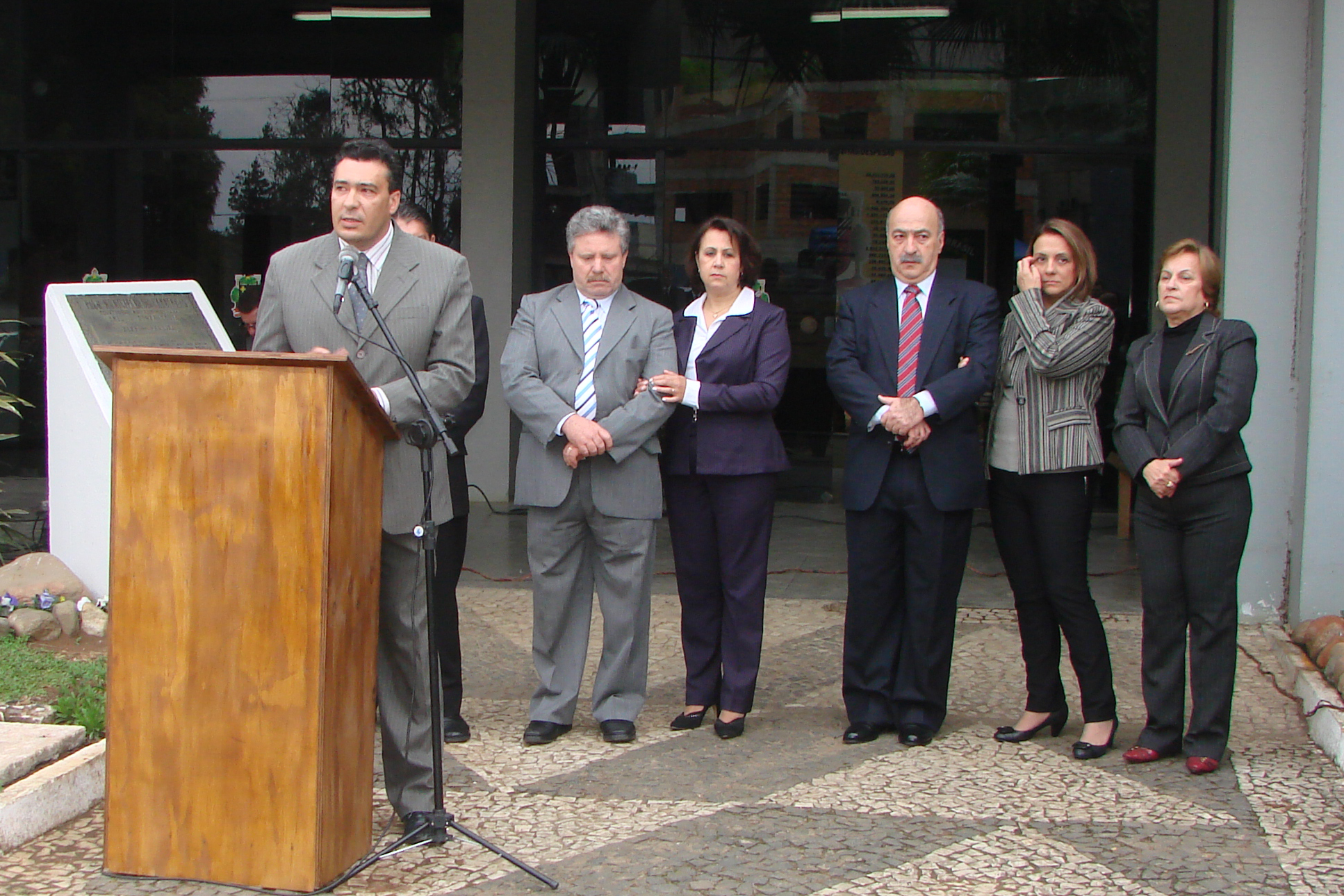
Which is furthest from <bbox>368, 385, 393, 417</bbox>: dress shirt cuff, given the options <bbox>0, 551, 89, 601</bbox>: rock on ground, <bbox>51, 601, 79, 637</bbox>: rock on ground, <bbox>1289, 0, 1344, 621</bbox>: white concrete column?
<bbox>1289, 0, 1344, 621</bbox>: white concrete column

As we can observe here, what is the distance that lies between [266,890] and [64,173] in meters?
9.18

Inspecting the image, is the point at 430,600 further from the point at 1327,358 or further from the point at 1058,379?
the point at 1327,358

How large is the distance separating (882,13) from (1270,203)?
4470mm

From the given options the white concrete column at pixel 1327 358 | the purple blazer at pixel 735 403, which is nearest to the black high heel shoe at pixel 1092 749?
the purple blazer at pixel 735 403

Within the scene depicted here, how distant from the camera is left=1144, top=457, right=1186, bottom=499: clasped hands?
4.59 metres

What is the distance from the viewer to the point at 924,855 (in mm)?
3842

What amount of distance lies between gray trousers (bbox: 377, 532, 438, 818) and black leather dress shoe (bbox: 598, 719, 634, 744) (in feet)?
3.32

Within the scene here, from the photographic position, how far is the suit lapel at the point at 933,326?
495 cm

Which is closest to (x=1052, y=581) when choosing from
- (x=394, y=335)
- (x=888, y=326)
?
(x=888, y=326)

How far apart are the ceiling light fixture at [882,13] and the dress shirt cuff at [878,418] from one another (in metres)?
6.22

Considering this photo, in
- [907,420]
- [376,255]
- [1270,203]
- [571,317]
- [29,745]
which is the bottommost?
[29,745]

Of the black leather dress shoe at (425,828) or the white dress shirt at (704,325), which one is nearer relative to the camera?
the black leather dress shoe at (425,828)

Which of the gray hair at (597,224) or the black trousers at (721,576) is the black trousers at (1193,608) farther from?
the gray hair at (597,224)

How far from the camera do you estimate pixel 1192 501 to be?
15.3ft
